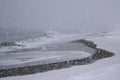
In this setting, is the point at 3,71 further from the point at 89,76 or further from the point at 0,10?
the point at 0,10

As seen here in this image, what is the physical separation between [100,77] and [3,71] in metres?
6.33

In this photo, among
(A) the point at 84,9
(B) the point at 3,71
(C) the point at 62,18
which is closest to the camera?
(B) the point at 3,71

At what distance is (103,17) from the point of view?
231 feet

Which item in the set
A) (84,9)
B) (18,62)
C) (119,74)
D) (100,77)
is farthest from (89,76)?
(84,9)

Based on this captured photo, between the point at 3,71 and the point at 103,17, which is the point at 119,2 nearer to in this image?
the point at 103,17

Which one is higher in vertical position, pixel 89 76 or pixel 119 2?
pixel 119 2

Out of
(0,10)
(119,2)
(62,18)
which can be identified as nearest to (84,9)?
(62,18)

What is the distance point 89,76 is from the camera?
7.55 meters

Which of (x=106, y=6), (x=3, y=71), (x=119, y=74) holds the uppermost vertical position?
(x=106, y=6)

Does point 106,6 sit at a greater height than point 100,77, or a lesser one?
greater

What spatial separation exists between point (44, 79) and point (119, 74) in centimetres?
307

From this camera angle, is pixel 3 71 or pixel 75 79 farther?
pixel 3 71

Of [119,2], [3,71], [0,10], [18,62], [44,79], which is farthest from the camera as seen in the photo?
[0,10]

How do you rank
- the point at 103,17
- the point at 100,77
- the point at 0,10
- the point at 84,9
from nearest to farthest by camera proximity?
the point at 100,77 < the point at 103,17 < the point at 84,9 < the point at 0,10
